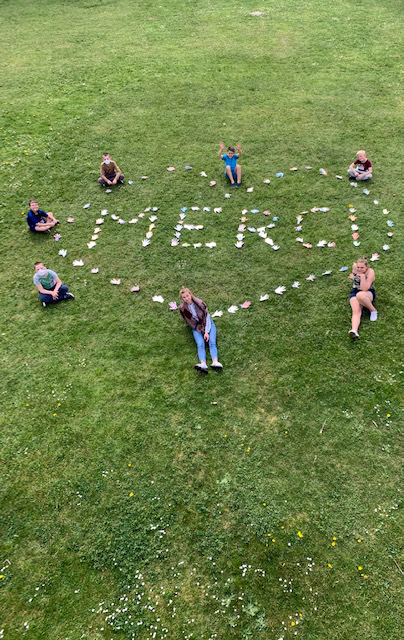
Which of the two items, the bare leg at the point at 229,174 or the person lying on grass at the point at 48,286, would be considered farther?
the bare leg at the point at 229,174

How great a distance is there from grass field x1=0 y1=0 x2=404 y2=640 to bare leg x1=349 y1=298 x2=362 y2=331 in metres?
0.25

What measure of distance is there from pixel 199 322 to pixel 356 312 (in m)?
3.51

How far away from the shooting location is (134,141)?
1570 centimetres

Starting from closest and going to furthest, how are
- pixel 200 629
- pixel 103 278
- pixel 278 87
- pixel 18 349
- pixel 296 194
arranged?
pixel 200 629
pixel 18 349
pixel 103 278
pixel 296 194
pixel 278 87

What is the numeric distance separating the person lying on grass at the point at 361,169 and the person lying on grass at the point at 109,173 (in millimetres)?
7362

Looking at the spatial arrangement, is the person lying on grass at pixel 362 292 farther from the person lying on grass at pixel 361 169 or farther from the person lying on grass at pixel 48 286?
the person lying on grass at pixel 48 286

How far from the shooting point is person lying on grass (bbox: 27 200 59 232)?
1220 centimetres

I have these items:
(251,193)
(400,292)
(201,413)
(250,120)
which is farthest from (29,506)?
(250,120)

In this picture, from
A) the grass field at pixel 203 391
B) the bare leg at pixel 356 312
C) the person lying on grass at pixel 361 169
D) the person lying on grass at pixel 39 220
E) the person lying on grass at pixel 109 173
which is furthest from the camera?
the person lying on grass at pixel 109 173

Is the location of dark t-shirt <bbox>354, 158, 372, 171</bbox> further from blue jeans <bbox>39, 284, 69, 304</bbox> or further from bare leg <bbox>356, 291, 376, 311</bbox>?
blue jeans <bbox>39, 284, 69, 304</bbox>

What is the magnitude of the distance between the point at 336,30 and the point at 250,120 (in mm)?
11075

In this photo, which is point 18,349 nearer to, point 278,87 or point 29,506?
point 29,506

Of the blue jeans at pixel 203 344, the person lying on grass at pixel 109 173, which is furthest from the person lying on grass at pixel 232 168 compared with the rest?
the blue jeans at pixel 203 344

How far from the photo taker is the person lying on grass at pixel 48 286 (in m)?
10.2
